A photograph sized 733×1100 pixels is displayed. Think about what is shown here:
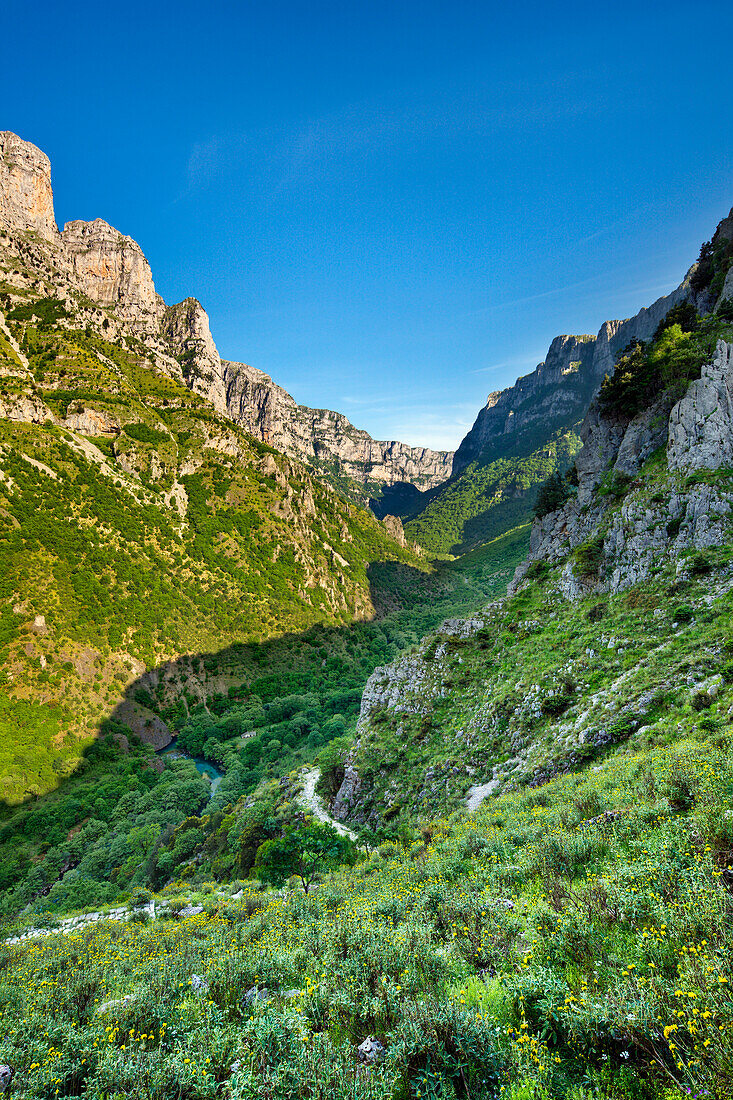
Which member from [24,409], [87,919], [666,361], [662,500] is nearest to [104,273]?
[24,409]

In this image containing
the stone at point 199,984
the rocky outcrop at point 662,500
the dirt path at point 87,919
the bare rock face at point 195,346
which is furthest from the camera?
the bare rock face at point 195,346

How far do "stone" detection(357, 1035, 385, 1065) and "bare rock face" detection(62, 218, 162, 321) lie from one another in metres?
182

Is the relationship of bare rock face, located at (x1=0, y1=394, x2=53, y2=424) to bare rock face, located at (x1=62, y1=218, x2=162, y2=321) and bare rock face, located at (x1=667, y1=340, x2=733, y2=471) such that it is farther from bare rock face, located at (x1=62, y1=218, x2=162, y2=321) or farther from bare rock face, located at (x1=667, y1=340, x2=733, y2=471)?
bare rock face, located at (x1=667, y1=340, x2=733, y2=471)

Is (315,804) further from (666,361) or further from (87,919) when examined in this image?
(666,361)

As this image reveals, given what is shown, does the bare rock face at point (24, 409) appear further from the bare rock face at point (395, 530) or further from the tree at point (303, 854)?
the bare rock face at point (395, 530)

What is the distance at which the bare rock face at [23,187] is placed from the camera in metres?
114

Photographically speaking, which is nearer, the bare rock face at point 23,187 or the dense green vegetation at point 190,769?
the dense green vegetation at point 190,769

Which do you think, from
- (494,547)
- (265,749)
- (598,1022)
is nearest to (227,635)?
(265,749)

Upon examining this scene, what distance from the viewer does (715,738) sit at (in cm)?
960

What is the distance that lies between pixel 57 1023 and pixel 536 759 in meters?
A: 16.0

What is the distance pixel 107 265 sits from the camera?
139250 millimetres

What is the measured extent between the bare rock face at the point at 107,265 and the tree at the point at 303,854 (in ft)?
569

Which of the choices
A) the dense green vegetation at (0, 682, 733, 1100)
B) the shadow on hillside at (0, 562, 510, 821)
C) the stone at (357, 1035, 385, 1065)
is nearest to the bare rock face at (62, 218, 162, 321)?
the shadow on hillside at (0, 562, 510, 821)

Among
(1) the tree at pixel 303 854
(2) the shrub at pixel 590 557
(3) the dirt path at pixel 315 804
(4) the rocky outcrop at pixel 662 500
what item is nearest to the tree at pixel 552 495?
(4) the rocky outcrop at pixel 662 500
